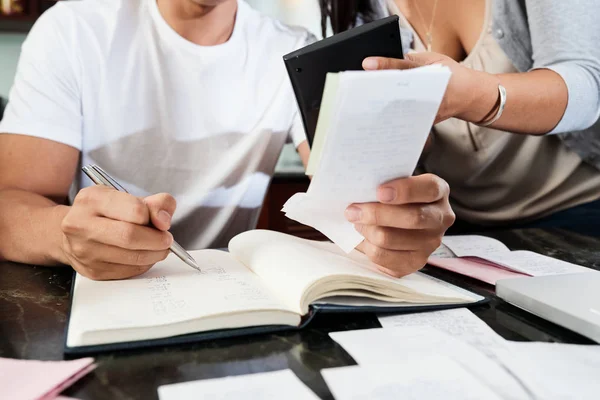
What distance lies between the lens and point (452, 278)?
83 cm

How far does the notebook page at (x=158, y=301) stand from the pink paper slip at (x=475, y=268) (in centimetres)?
31

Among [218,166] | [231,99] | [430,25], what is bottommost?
[218,166]

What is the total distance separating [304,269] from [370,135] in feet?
0.56

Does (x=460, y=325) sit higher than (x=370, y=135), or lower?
lower

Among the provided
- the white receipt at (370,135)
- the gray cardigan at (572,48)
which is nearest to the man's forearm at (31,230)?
the white receipt at (370,135)

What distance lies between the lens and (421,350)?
1.79 ft

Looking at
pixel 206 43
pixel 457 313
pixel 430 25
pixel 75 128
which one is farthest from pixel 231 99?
pixel 457 313

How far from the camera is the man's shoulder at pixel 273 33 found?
4.21 feet

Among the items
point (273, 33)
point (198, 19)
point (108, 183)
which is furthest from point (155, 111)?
point (108, 183)

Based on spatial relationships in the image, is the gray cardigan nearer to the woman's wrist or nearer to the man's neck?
the woman's wrist

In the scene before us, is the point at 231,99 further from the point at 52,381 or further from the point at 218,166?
the point at 52,381

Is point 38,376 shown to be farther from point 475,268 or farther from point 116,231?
point 475,268

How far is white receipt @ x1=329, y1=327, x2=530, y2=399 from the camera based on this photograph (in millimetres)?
484

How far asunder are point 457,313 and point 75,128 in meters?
0.77
